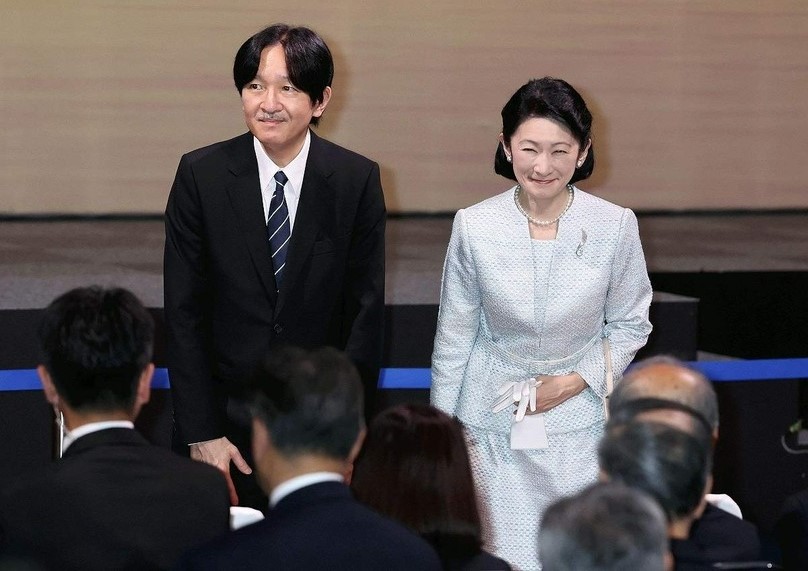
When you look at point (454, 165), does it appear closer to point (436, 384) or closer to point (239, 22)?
point (239, 22)

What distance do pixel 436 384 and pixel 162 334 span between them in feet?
5.06

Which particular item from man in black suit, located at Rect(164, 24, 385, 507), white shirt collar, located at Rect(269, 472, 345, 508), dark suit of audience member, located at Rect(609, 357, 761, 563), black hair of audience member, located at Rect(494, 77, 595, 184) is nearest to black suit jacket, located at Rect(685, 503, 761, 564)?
dark suit of audience member, located at Rect(609, 357, 761, 563)

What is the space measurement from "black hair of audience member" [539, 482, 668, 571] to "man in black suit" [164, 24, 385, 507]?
1.53 meters

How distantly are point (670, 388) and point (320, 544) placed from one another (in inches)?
29.2

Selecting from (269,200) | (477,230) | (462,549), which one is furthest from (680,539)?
(269,200)

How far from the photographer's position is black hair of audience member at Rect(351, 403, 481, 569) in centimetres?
208

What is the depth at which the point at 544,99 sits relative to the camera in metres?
2.92

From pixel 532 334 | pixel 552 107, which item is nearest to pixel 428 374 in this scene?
pixel 532 334

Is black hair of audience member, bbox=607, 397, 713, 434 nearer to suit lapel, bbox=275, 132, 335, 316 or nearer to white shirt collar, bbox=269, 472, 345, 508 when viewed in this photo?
white shirt collar, bbox=269, 472, 345, 508

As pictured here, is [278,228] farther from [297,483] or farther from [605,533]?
[605,533]

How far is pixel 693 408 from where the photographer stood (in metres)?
2.14

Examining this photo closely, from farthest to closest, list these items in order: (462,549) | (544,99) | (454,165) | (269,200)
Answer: (454,165) → (269,200) → (544,99) → (462,549)

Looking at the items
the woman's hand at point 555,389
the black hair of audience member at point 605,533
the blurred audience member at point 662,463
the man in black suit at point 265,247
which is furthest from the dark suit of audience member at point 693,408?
the man in black suit at point 265,247

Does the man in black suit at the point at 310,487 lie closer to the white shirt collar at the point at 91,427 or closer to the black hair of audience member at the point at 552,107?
the white shirt collar at the point at 91,427
